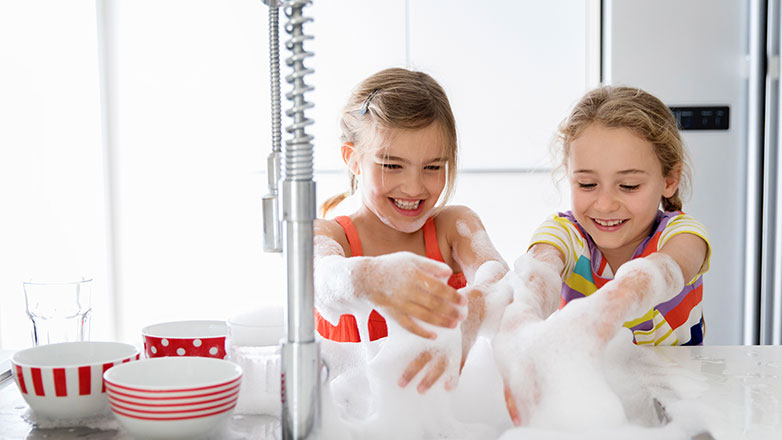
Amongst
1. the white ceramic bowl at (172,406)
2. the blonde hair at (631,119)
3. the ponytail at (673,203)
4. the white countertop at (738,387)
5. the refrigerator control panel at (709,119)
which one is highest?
the refrigerator control panel at (709,119)

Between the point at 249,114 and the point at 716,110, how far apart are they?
5.14 ft

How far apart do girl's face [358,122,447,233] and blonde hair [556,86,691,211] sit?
0.24 meters

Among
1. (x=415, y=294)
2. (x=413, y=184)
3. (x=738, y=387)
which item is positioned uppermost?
(x=413, y=184)

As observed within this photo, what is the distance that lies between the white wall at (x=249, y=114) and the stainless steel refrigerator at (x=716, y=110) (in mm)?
259

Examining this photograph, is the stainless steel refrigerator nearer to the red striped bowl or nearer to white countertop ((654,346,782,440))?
white countertop ((654,346,782,440))

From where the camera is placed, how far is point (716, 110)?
7.13ft

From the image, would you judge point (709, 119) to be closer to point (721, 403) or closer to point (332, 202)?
point (332, 202)

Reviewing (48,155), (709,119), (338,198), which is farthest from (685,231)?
(48,155)

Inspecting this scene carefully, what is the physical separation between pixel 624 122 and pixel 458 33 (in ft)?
4.39

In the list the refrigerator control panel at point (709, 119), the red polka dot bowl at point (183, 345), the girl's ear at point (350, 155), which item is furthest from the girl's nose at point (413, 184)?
the refrigerator control panel at point (709, 119)

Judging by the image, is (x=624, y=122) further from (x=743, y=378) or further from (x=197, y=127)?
(x=197, y=127)

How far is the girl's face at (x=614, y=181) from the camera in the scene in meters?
1.14

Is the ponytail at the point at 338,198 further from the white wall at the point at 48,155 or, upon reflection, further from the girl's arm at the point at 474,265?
the white wall at the point at 48,155

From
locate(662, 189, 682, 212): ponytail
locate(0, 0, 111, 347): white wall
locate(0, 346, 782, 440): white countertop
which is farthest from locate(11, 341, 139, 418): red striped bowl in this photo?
locate(0, 0, 111, 347): white wall
